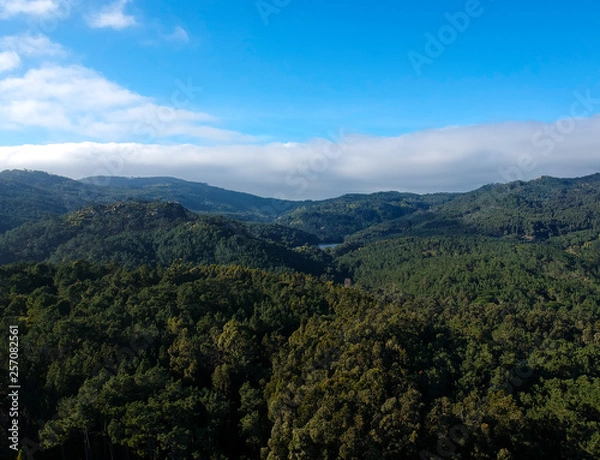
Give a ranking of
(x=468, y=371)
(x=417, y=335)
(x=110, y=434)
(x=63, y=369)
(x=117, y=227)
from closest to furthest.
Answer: (x=110, y=434) < (x=63, y=369) < (x=468, y=371) < (x=417, y=335) < (x=117, y=227)

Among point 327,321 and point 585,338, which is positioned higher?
point 327,321

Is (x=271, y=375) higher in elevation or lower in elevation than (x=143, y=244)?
lower

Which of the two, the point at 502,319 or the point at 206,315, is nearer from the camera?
the point at 206,315

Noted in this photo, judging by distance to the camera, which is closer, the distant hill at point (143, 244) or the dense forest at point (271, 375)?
the dense forest at point (271, 375)

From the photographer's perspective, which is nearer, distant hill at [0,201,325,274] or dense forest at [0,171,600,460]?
dense forest at [0,171,600,460]

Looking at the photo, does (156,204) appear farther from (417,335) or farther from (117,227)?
(417,335)

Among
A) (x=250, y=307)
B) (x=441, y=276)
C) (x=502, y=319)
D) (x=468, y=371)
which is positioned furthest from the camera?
(x=441, y=276)

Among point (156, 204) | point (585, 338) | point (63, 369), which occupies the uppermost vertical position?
point (156, 204)

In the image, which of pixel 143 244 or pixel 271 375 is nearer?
pixel 271 375

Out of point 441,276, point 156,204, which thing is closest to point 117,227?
point 156,204
